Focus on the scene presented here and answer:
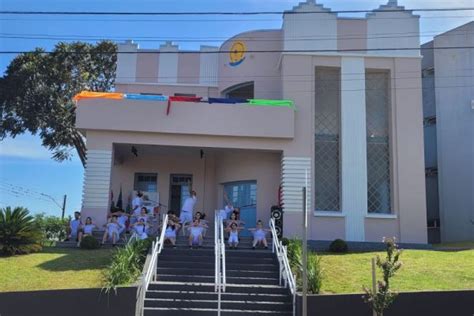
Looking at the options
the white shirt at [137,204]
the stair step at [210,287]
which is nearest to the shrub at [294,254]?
the stair step at [210,287]

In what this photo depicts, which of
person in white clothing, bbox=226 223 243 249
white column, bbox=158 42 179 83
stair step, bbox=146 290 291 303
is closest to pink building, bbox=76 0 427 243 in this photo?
person in white clothing, bbox=226 223 243 249

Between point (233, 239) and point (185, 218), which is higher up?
point (185, 218)

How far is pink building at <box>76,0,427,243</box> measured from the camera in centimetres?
2047

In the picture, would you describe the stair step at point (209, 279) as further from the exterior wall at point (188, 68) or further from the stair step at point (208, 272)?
the exterior wall at point (188, 68)

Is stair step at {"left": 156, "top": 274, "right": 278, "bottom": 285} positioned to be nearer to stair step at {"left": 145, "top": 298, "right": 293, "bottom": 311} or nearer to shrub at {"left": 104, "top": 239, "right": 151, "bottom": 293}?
shrub at {"left": 104, "top": 239, "right": 151, "bottom": 293}

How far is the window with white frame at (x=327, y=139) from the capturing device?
69.6ft

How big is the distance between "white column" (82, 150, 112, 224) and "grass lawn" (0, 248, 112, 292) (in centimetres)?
274

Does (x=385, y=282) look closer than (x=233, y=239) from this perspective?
Yes

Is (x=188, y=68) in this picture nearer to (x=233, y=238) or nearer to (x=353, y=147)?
(x=353, y=147)

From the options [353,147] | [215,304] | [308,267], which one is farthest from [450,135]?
[215,304]

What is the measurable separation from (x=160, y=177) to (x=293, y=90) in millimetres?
6625

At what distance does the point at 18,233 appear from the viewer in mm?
16469

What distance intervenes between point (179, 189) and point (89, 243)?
7.24 m

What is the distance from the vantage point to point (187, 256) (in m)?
15.9
